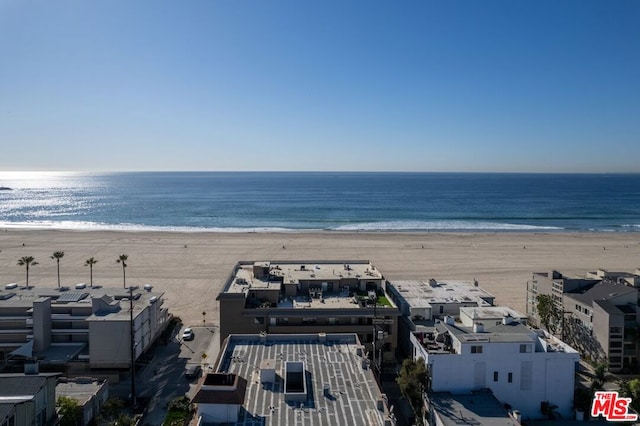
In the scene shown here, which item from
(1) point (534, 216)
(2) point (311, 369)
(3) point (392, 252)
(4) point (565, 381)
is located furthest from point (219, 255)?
(1) point (534, 216)

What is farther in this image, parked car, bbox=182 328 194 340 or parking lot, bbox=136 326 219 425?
parked car, bbox=182 328 194 340

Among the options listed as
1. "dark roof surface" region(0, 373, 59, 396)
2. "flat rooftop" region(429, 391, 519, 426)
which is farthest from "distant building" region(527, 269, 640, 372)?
"dark roof surface" region(0, 373, 59, 396)

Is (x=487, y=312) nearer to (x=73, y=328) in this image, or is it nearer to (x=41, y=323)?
(x=73, y=328)

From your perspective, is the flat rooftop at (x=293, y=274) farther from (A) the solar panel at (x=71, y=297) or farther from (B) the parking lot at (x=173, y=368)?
(A) the solar panel at (x=71, y=297)

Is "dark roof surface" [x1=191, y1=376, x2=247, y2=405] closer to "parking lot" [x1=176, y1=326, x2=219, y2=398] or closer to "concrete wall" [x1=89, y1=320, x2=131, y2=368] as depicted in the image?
"parking lot" [x1=176, y1=326, x2=219, y2=398]

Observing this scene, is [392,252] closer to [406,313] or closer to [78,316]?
[406,313]

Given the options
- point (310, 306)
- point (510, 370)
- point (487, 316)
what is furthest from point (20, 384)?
point (487, 316)
